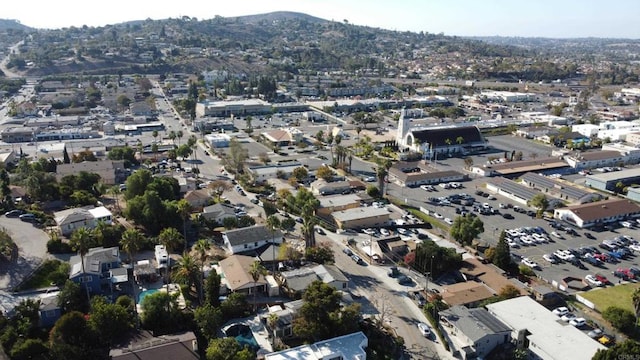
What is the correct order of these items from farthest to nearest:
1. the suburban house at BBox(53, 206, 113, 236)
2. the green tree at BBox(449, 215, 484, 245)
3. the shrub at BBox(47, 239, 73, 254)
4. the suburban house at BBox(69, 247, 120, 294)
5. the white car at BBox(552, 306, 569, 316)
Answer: the suburban house at BBox(53, 206, 113, 236) → the green tree at BBox(449, 215, 484, 245) → the shrub at BBox(47, 239, 73, 254) → the suburban house at BBox(69, 247, 120, 294) → the white car at BBox(552, 306, 569, 316)

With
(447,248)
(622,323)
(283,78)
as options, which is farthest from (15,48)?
(622,323)

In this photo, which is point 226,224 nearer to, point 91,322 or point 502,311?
point 91,322

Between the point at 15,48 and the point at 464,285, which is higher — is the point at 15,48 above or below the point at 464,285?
above

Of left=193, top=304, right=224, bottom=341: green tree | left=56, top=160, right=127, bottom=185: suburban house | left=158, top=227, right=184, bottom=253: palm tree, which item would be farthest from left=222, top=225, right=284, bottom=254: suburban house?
left=56, top=160, right=127, bottom=185: suburban house

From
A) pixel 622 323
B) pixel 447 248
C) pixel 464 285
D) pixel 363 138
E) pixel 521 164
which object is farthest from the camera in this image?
pixel 363 138

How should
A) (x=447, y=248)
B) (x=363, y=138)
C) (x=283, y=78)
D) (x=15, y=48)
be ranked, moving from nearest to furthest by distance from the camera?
(x=447, y=248) → (x=363, y=138) → (x=283, y=78) → (x=15, y=48)

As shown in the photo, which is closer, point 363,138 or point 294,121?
point 363,138

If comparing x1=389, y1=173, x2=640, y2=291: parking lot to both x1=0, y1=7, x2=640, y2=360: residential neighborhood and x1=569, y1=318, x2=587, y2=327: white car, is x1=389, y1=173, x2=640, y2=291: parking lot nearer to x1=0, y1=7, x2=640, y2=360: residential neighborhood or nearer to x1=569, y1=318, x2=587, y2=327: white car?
x1=0, y1=7, x2=640, y2=360: residential neighborhood
